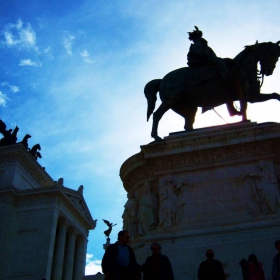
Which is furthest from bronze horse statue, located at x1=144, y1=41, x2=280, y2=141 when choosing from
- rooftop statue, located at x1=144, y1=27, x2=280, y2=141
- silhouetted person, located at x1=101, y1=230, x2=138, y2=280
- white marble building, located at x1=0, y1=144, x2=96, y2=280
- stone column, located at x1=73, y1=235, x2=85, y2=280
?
stone column, located at x1=73, y1=235, x2=85, y2=280

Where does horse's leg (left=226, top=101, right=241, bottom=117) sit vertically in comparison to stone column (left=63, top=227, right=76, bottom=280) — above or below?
below

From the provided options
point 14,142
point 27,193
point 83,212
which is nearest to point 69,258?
point 83,212

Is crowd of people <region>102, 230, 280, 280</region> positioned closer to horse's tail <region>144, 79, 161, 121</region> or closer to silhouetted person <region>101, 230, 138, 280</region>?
silhouetted person <region>101, 230, 138, 280</region>

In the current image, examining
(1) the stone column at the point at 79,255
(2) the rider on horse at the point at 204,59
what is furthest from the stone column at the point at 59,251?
(2) the rider on horse at the point at 204,59

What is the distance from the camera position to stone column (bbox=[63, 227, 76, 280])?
38750mm

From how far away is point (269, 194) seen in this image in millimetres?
9016

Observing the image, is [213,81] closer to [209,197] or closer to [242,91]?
[242,91]

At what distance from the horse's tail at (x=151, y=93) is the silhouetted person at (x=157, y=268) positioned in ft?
20.8

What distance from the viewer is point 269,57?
11156 millimetres

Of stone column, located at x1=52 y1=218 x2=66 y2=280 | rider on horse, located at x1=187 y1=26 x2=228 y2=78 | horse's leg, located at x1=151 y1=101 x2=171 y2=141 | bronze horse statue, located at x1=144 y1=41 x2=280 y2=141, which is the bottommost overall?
horse's leg, located at x1=151 y1=101 x2=171 y2=141

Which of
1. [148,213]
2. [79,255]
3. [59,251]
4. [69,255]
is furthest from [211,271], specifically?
[79,255]

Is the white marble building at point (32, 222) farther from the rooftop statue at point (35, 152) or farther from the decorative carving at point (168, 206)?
the decorative carving at point (168, 206)

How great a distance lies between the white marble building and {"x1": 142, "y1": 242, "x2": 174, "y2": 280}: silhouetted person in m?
27.2

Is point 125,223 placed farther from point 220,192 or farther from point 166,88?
point 166,88
